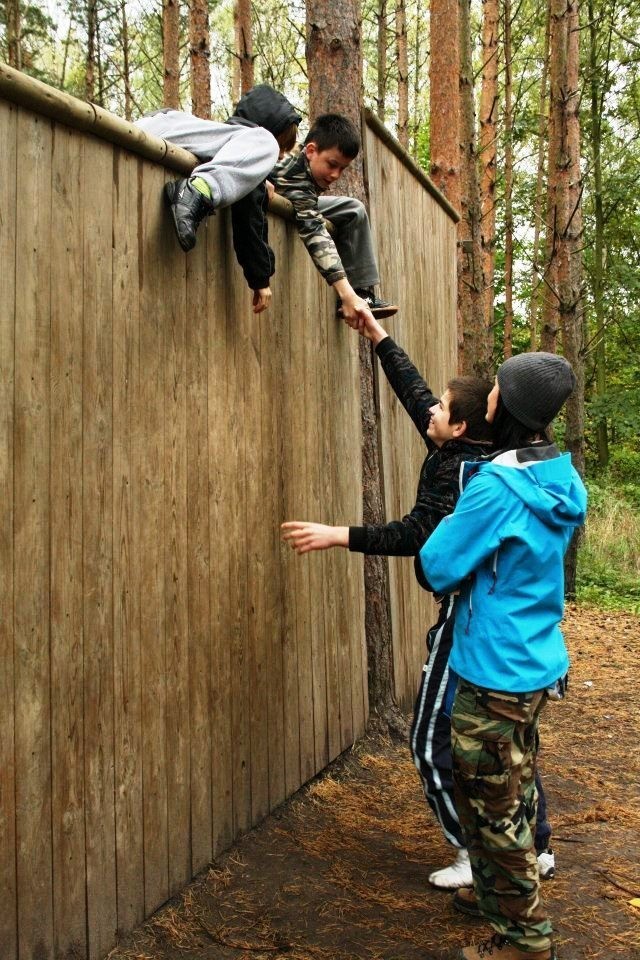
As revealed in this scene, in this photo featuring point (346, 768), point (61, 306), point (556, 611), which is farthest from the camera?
point (346, 768)

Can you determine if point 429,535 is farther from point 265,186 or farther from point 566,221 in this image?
point 566,221

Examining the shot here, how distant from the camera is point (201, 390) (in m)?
3.41

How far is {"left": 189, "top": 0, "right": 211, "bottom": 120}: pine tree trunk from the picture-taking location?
1326cm

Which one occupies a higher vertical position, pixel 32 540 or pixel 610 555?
pixel 32 540

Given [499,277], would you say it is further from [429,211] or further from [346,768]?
[346,768]

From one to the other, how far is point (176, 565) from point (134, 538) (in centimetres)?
29

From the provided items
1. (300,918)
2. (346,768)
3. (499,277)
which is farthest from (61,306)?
(499,277)

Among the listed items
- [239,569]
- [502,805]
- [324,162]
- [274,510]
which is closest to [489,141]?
[324,162]

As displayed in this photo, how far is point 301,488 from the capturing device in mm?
4281

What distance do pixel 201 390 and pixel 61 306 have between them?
0.85m

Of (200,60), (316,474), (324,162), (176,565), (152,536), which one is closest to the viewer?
(152,536)

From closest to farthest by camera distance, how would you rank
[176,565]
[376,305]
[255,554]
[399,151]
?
1. [176,565]
2. [255,554]
3. [376,305]
4. [399,151]

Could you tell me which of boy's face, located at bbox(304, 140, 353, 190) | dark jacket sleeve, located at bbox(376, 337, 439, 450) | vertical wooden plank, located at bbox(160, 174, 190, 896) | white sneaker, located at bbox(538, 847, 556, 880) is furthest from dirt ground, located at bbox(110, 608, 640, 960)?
boy's face, located at bbox(304, 140, 353, 190)

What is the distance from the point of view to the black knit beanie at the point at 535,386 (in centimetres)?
282
